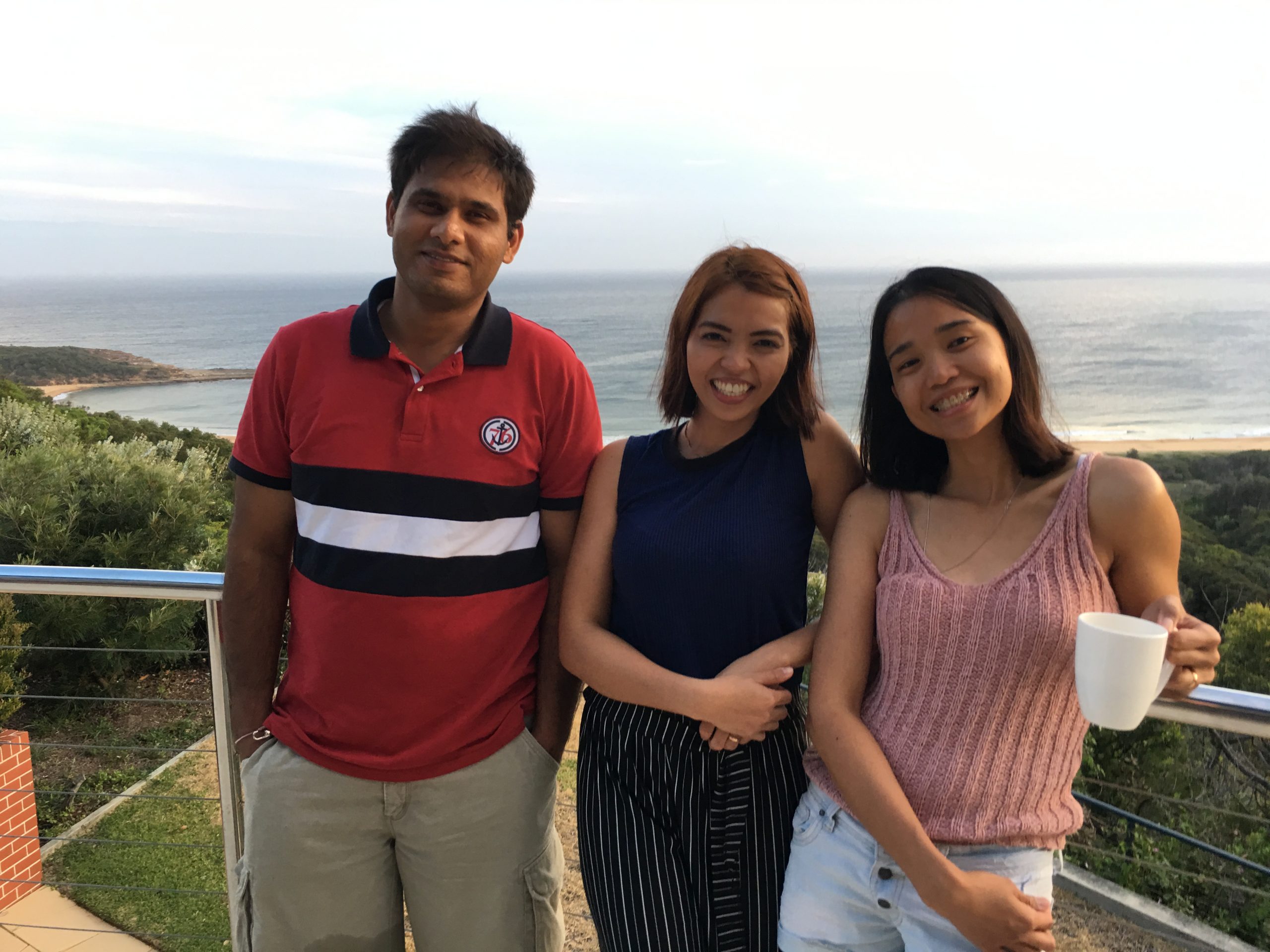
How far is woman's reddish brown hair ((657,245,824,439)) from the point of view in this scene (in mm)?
1785

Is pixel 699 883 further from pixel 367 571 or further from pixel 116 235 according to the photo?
pixel 116 235

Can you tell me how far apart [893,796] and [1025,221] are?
59.1 metres


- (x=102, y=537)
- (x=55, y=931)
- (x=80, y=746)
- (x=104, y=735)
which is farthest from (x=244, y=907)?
(x=102, y=537)

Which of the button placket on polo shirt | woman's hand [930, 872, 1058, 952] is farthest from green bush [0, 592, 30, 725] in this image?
woman's hand [930, 872, 1058, 952]

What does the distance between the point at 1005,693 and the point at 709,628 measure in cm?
55

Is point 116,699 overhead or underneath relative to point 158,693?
overhead

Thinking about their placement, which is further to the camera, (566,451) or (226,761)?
(226,761)

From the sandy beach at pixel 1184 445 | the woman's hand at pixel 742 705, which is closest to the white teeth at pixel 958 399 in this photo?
the woman's hand at pixel 742 705

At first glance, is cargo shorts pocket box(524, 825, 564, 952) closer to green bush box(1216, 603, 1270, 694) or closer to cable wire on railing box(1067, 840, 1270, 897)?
Answer: cable wire on railing box(1067, 840, 1270, 897)

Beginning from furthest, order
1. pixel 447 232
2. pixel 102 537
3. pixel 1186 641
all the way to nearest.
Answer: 1. pixel 102 537
2. pixel 447 232
3. pixel 1186 641

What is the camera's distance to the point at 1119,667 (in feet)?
3.92

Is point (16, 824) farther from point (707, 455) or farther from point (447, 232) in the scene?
point (707, 455)

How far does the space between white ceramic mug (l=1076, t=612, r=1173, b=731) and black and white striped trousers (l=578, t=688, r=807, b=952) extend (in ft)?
2.14

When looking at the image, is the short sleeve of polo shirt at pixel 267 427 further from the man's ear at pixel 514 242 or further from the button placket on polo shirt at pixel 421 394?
the man's ear at pixel 514 242
